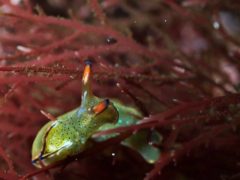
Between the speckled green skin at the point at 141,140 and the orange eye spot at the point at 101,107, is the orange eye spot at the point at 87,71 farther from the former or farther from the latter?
the speckled green skin at the point at 141,140

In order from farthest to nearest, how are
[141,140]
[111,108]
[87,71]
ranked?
[141,140] → [111,108] → [87,71]

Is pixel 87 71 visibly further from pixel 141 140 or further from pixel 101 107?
pixel 141 140

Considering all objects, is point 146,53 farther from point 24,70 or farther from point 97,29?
point 24,70

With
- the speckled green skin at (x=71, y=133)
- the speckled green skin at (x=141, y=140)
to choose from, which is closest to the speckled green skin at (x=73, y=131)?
the speckled green skin at (x=71, y=133)

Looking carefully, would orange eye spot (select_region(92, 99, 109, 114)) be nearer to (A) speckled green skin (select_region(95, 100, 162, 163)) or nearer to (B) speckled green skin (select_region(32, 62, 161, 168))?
(B) speckled green skin (select_region(32, 62, 161, 168))

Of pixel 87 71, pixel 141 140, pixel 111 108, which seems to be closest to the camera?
pixel 87 71

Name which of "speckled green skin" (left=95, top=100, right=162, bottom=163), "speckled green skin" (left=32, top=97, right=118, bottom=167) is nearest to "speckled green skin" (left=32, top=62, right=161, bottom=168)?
"speckled green skin" (left=32, top=97, right=118, bottom=167)

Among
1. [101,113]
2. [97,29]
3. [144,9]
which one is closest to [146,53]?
Result: [97,29]

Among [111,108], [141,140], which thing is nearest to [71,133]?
[111,108]
